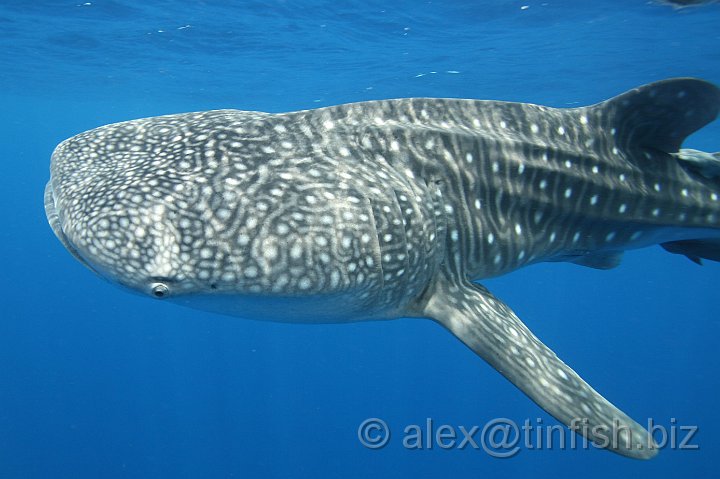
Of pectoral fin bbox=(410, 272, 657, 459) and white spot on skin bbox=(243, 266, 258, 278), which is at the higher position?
white spot on skin bbox=(243, 266, 258, 278)

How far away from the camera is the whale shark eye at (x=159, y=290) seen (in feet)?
10.8

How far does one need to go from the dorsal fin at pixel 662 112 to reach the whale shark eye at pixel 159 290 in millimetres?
4073

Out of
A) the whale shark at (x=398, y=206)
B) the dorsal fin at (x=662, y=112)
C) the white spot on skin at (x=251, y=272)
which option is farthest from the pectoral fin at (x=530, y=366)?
the dorsal fin at (x=662, y=112)

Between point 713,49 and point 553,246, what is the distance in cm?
1329

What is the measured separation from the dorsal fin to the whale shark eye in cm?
407

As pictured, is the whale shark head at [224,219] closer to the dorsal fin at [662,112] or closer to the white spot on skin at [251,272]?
the white spot on skin at [251,272]

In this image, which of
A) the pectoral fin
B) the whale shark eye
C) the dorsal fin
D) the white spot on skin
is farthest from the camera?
the dorsal fin

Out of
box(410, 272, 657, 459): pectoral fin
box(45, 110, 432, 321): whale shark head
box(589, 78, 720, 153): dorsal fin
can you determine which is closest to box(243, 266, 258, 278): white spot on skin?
box(45, 110, 432, 321): whale shark head

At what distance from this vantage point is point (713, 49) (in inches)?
579

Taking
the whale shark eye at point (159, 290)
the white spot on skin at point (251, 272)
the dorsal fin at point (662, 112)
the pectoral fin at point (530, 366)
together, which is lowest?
the pectoral fin at point (530, 366)

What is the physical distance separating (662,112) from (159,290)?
4.44 m

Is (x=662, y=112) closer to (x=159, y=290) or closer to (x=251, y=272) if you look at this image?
(x=251, y=272)

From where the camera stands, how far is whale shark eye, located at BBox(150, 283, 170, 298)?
3.30m

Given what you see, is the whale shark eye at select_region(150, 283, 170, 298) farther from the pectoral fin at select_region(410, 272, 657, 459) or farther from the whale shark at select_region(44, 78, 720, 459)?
the pectoral fin at select_region(410, 272, 657, 459)
